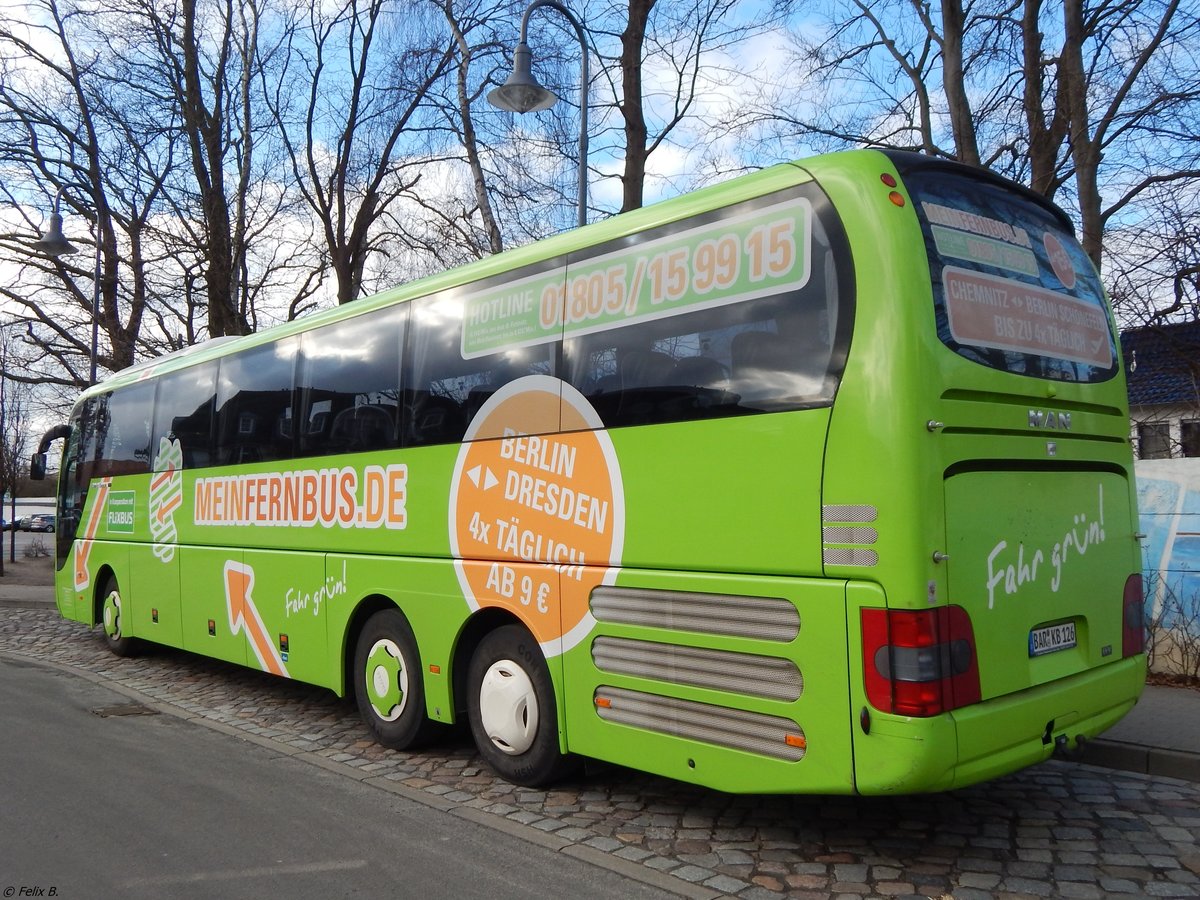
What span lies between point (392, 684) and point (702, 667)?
3.20m

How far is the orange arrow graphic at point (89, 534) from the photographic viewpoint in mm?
12559

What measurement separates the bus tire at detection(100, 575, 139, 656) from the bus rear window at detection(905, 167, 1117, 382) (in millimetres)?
10650

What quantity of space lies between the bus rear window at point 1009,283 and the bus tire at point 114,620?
1065cm

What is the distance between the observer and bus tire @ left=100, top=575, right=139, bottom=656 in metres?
12.1

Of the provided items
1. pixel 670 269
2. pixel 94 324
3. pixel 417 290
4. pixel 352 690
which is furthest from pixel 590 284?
pixel 94 324

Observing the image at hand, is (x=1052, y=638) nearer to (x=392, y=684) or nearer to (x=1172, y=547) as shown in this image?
(x=392, y=684)

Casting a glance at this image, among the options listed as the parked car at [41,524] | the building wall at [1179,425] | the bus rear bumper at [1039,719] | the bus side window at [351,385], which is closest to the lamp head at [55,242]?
the bus side window at [351,385]

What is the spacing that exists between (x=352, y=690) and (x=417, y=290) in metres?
3.49

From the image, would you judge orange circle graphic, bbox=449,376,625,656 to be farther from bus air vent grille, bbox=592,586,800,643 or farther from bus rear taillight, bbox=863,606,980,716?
bus rear taillight, bbox=863,606,980,716

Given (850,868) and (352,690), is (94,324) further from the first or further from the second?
(850,868)

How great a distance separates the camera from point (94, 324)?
73.6 ft

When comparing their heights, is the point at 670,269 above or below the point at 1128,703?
above

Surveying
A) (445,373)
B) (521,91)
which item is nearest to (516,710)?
(445,373)

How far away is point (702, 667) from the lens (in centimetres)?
497
